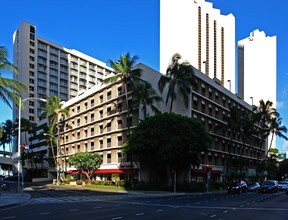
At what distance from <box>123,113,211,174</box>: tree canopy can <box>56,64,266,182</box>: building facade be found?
6.74 metres

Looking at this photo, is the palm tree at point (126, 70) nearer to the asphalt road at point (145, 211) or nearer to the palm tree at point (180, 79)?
the palm tree at point (180, 79)

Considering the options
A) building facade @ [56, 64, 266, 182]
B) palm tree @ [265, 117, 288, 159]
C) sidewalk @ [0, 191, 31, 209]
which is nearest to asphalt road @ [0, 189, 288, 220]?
sidewalk @ [0, 191, 31, 209]

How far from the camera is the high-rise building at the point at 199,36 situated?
85.6 meters

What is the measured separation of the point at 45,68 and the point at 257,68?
213 feet

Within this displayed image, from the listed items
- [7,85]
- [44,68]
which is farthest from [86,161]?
[44,68]

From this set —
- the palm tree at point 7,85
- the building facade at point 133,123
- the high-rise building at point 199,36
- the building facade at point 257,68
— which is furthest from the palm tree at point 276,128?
the palm tree at point 7,85

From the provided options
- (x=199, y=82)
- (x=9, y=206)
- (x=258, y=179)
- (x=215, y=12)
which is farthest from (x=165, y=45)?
(x=9, y=206)

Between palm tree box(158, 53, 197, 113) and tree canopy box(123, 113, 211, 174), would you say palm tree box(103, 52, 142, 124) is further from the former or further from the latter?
tree canopy box(123, 113, 211, 174)

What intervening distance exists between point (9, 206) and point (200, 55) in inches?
2980

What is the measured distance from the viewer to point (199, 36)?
92125 mm

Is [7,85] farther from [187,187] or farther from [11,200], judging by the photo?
[187,187]

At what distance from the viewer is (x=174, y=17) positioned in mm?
85562

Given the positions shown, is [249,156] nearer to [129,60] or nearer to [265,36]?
[129,60]

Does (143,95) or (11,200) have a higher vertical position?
(143,95)
